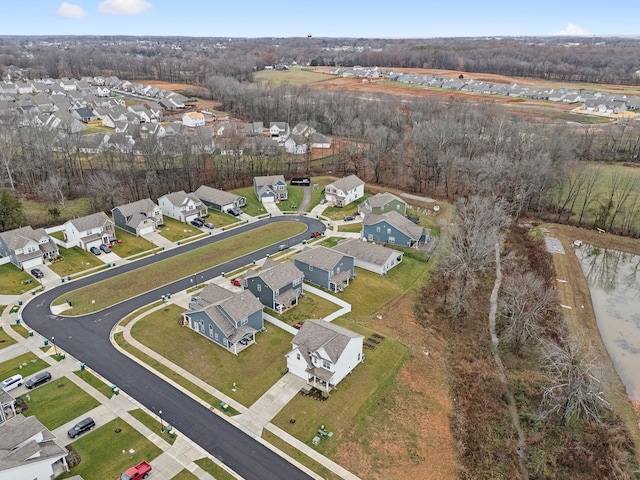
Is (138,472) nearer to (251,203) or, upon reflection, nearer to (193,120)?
(251,203)

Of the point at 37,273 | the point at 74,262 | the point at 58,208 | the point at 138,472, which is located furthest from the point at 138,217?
the point at 138,472

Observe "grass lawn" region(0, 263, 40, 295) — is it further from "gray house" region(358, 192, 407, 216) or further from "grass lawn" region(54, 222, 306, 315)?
"gray house" region(358, 192, 407, 216)

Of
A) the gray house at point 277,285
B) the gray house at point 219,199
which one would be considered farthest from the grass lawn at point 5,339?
the gray house at point 219,199

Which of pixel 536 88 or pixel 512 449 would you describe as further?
pixel 536 88

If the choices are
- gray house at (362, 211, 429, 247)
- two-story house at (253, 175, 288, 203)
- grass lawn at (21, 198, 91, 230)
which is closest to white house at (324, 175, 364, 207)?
two-story house at (253, 175, 288, 203)

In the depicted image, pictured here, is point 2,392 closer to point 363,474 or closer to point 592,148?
point 363,474

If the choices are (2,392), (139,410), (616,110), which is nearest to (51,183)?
(2,392)
